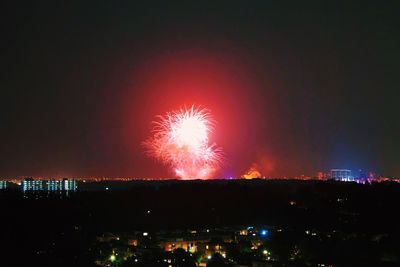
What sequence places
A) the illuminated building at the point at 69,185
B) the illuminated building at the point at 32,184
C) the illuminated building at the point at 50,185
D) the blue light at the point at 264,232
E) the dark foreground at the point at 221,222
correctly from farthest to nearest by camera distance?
1. the illuminated building at the point at 69,185
2. the illuminated building at the point at 50,185
3. the illuminated building at the point at 32,184
4. the blue light at the point at 264,232
5. the dark foreground at the point at 221,222

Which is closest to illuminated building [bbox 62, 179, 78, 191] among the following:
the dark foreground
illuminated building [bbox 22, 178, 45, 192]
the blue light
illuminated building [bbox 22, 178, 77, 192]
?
illuminated building [bbox 22, 178, 77, 192]

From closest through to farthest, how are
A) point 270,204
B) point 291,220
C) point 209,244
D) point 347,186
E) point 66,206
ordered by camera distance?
point 209,244, point 291,220, point 66,206, point 270,204, point 347,186

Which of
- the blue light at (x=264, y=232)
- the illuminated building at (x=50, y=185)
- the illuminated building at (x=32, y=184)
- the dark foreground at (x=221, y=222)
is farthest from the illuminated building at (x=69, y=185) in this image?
the blue light at (x=264, y=232)

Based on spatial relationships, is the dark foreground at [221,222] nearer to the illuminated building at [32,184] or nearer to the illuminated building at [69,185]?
the illuminated building at [32,184]

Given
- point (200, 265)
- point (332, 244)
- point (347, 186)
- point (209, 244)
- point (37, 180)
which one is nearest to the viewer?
point (200, 265)

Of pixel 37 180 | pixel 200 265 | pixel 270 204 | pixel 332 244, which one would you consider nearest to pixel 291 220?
pixel 270 204

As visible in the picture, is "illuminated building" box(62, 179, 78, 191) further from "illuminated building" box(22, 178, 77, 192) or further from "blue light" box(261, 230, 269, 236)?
"blue light" box(261, 230, 269, 236)

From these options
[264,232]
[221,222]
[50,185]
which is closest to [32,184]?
[50,185]

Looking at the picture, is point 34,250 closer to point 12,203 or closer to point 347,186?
point 12,203

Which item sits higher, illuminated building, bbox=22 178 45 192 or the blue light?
illuminated building, bbox=22 178 45 192
